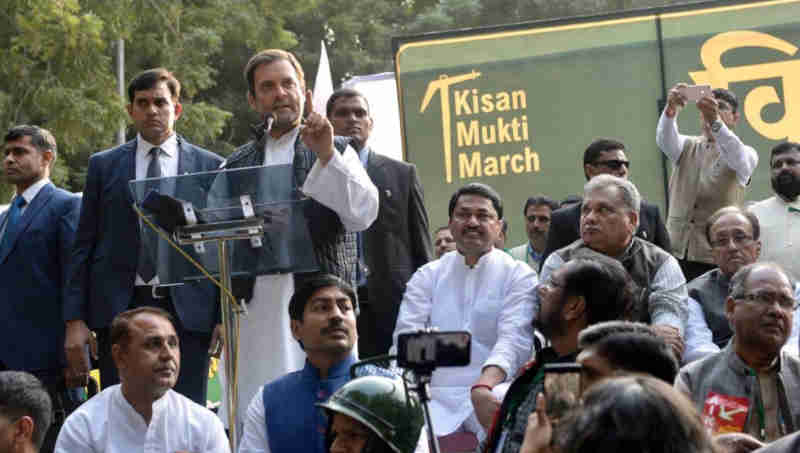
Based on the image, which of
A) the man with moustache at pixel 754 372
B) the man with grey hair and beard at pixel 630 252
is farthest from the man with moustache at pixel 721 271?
the man with moustache at pixel 754 372

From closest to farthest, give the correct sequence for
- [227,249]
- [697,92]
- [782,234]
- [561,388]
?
1. [561,388]
2. [227,249]
3. [697,92]
4. [782,234]

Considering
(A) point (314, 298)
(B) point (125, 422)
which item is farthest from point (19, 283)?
(A) point (314, 298)

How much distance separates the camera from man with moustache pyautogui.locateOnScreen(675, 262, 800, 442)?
5559 millimetres

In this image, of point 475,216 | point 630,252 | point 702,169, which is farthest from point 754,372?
point 702,169

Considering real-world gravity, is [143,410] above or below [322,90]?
below

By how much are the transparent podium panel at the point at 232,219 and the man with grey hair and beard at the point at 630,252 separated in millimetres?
1410

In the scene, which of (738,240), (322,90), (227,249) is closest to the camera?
(227,249)

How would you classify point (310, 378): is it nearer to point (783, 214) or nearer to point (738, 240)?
point (738, 240)

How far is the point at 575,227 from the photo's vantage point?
7.54 m

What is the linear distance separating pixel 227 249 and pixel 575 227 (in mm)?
2260

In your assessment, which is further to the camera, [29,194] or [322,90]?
[322,90]

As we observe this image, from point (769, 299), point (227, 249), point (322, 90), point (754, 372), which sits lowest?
point (754, 372)

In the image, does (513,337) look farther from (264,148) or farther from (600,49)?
(600,49)

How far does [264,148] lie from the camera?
21.9 ft
